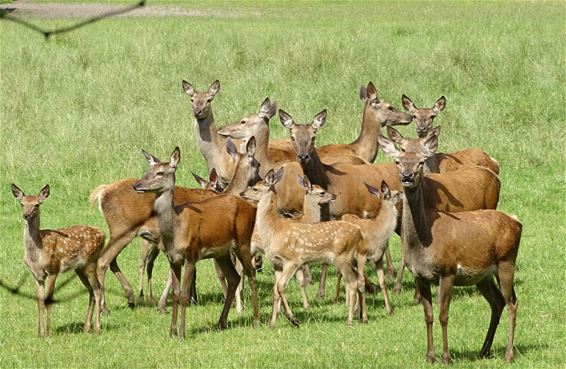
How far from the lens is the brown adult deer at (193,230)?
1047 centimetres

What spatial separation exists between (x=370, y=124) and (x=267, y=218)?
4.69m

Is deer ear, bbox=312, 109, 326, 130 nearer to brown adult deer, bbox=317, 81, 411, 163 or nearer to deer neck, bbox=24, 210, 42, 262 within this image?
brown adult deer, bbox=317, 81, 411, 163

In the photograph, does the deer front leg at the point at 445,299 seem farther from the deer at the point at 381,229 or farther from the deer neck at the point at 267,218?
the deer neck at the point at 267,218

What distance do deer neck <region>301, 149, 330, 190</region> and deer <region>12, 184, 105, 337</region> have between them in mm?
2856

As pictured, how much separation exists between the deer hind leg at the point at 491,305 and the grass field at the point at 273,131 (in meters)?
0.13

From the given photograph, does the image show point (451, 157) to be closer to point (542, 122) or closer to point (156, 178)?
point (156, 178)

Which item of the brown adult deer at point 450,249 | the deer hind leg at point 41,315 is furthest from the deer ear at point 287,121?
the brown adult deer at point 450,249

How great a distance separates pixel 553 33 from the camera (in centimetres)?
2773

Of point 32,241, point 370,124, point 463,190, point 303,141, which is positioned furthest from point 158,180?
point 370,124

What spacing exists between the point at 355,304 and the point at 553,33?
1814 cm

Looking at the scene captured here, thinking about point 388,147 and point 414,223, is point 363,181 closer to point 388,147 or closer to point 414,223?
point 388,147

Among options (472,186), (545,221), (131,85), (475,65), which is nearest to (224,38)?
(131,85)

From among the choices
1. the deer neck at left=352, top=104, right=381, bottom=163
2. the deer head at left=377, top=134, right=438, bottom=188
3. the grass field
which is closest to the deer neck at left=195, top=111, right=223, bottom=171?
the grass field

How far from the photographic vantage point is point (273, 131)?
2022 centimetres
